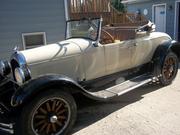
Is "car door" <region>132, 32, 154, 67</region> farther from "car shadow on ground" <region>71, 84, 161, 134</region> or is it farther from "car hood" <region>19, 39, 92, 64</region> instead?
"car hood" <region>19, 39, 92, 64</region>

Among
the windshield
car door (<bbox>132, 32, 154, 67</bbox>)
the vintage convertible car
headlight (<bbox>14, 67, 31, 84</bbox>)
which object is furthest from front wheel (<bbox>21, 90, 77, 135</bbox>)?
car door (<bbox>132, 32, 154, 67</bbox>)

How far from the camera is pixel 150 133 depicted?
3.78 m

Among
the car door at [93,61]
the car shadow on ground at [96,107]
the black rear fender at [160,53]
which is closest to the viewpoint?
the car shadow on ground at [96,107]

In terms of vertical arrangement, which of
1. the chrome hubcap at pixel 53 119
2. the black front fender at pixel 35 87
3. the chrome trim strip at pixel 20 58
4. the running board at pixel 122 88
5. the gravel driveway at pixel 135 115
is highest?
the chrome trim strip at pixel 20 58

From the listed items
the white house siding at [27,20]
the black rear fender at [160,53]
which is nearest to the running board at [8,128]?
the black rear fender at [160,53]

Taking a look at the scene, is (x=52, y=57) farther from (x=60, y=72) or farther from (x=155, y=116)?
(x=155, y=116)

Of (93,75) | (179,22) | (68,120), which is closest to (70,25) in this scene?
(93,75)

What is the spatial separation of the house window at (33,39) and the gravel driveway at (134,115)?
13.1ft

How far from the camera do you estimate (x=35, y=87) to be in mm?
3459

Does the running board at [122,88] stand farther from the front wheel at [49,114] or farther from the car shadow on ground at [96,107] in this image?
the front wheel at [49,114]

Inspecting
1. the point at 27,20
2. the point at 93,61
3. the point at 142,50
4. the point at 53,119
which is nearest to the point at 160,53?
the point at 142,50

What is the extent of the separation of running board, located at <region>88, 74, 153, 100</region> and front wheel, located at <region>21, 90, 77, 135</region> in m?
0.55

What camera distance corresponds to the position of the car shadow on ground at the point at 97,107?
14.1 ft

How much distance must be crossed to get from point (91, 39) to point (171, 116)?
2.04m
